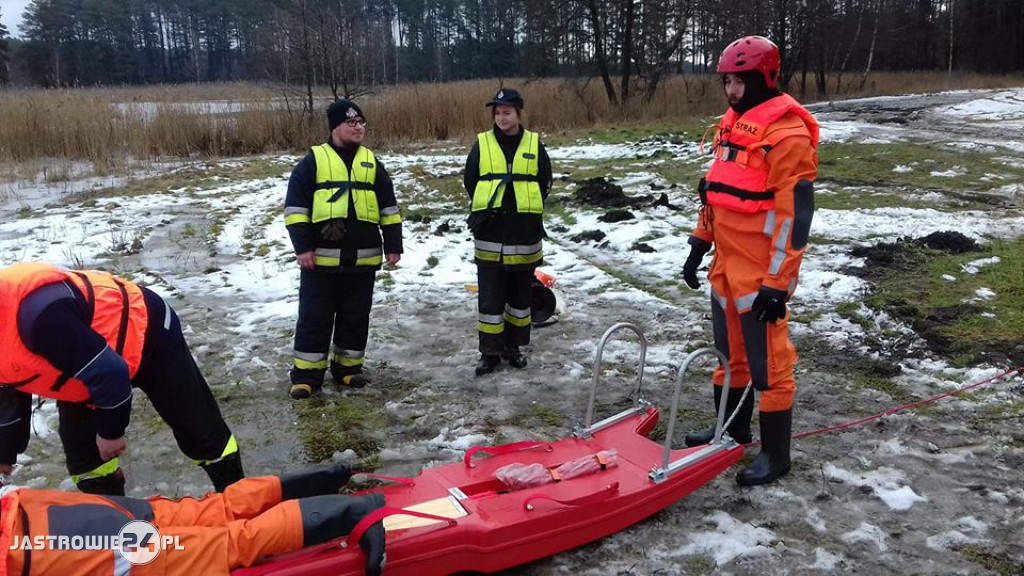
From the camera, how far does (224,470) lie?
3557 mm

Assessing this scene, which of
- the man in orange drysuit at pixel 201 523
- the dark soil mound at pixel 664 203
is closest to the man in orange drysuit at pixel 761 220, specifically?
the man in orange drysuit at pixel 201 523

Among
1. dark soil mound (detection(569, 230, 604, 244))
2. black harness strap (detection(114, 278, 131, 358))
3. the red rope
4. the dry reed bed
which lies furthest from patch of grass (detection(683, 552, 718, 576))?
the dry reed bed

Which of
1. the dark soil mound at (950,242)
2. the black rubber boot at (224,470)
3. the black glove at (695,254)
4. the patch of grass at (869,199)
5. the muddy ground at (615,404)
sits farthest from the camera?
the patch of grass at (869,199)

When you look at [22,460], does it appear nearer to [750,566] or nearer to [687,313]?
[750,566]

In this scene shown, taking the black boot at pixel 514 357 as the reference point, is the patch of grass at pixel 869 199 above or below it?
above

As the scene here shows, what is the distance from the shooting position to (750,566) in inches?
124

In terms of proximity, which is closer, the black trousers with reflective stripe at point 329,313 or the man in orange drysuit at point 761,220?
the man in orange drysuit at point 761,220

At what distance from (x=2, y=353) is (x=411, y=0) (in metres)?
73.2

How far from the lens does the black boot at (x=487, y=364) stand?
5.44 m

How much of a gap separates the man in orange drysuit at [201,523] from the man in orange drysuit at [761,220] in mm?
2037

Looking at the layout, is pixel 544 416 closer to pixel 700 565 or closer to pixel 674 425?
pixel 674 425

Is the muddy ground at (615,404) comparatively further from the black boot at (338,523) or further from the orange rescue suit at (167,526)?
the orange rescue suit at (167,526)

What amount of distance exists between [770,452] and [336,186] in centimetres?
319

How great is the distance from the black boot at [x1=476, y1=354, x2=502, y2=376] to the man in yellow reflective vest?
86 cm
